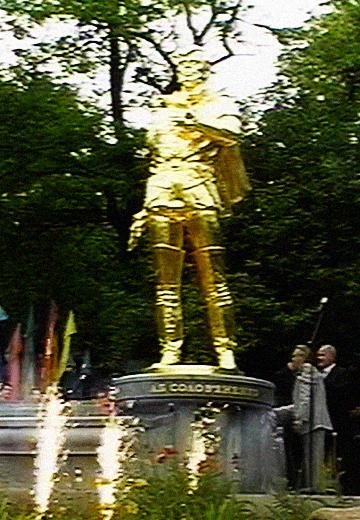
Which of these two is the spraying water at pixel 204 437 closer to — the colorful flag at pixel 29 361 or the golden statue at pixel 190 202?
the golden statue at pixel 190 202

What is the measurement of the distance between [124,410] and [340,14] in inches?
433

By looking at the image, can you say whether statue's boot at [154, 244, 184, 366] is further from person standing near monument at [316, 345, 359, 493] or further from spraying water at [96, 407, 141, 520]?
person standing near monument at [316, 345, 359, 493]

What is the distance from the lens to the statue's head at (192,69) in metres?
12.4

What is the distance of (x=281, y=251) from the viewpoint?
19859mm

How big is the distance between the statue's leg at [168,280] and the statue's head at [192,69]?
1.28 m

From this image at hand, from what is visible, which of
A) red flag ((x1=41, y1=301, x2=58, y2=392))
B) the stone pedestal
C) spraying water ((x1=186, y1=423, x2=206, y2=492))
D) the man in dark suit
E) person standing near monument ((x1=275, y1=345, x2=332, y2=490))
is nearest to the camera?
spraying water ((x1=186, y1=423, x2=206, y2=492))

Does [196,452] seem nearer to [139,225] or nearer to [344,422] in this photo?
[139,225]

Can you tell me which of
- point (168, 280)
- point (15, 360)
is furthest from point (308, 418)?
point (15, 360)

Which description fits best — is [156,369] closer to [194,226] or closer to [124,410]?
[124,410]

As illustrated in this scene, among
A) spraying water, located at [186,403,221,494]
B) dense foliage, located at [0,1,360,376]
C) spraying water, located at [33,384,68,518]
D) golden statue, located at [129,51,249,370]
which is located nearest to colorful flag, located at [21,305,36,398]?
dense foliage, located at [0,1,360,376]

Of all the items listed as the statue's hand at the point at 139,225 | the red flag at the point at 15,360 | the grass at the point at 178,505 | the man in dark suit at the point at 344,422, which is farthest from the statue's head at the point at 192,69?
the red flag at the point at 15,360

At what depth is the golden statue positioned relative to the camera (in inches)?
468

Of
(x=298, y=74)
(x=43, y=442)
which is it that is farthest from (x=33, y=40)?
(x=43, y=442)

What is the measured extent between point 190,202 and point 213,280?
712 millimetres
